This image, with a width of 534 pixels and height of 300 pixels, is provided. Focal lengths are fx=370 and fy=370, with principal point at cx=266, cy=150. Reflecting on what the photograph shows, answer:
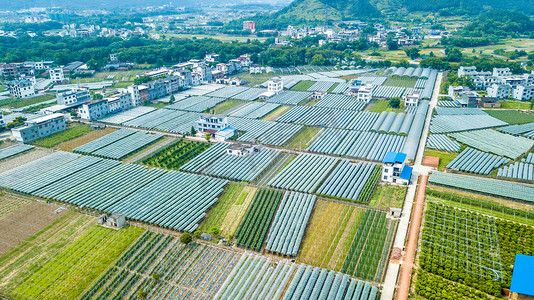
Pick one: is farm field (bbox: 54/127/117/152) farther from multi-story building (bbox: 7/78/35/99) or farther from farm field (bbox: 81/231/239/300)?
multi-story building (bbox: 7/78/35/99)

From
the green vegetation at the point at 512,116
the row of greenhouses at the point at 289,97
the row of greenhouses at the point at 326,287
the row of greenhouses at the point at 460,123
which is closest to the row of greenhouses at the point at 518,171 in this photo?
the row of greenhouses at the point at 460,123

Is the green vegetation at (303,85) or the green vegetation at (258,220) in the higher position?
the green vegetation at (303,85)

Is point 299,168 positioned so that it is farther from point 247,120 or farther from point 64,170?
point 64,170

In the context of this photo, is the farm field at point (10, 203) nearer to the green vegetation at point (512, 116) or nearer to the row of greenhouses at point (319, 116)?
the row of greenhouses at point (319, 116)

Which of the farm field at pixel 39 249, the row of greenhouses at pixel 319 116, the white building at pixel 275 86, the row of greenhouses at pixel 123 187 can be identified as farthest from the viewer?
the white building at pixel 275 86

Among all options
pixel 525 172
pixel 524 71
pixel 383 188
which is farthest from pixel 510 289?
pixel 524 71

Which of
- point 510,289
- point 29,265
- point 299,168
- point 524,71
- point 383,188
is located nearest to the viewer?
point 510,289

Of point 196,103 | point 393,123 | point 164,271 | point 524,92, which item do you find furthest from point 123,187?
point 524,92
